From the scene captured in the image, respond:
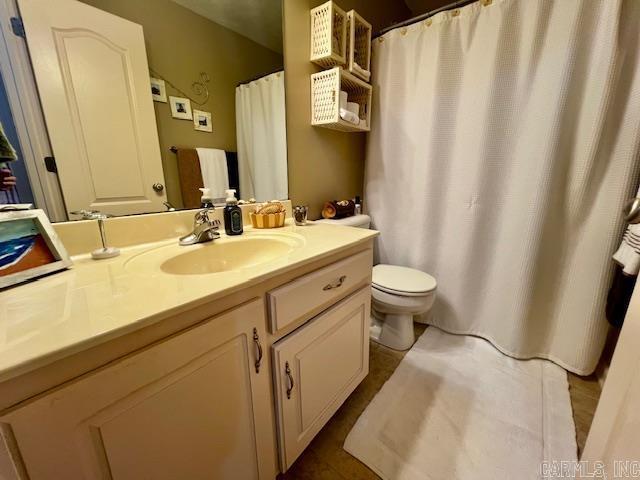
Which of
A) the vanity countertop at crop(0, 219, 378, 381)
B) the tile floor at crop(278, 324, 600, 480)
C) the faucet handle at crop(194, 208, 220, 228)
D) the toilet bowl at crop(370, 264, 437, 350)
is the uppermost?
the faucet handle at crop(194, 208, 220, 228)

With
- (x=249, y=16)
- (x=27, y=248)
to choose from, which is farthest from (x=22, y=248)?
(x=249, y=16)

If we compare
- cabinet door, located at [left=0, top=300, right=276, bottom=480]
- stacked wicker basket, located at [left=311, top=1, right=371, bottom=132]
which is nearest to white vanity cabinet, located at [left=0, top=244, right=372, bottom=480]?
cabinet door, located at [left=0, top=300, right=276, bottom=480]

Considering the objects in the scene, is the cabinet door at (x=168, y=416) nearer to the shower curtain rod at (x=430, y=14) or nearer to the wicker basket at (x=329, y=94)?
the wicker basket at (x=329, y=94)

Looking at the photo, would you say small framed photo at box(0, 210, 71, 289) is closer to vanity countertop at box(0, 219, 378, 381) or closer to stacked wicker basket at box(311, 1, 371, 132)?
vanity countertop at box(0, 219, 378, 381)

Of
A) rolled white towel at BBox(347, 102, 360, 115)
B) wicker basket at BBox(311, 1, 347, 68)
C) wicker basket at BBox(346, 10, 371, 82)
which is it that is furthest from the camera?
rolled white towel at BBox(347, 102, 360, 115)

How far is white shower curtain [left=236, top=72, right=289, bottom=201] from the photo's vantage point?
113 centimetres

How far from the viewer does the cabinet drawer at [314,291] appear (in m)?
0.70

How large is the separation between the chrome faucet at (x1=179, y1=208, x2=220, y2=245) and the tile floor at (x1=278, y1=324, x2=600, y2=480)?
0.86 m

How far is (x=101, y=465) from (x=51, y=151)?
750 millimetres

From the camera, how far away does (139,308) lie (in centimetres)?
46

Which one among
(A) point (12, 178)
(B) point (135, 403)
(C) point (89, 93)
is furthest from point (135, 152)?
(B) point (135, 403)

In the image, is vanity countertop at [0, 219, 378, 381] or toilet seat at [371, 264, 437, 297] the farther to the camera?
toilet seat at [371, 264, 437, 297]

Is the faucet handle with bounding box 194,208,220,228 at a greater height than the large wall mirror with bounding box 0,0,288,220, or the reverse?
the large wall mirror with bounding box 0,0,288,220

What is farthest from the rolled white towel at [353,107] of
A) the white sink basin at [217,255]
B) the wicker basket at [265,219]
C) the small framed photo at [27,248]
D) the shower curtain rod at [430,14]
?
the small framed photo at [27,248]
